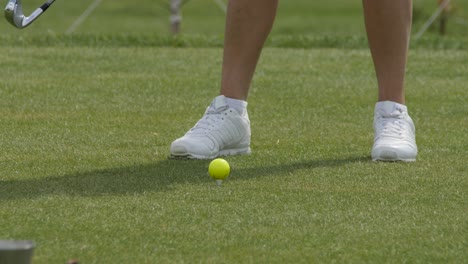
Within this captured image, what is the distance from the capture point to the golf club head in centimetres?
426

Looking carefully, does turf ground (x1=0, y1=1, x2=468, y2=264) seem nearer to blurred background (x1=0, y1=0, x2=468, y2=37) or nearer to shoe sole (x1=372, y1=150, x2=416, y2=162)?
shoe sole (x1=372, y1=150, x2=416, y2=162)

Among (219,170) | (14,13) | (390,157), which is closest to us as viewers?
(219,170)

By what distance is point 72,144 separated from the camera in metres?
4.64

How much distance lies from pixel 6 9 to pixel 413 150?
1.49m

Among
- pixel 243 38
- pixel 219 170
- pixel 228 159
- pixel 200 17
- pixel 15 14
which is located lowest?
pixel 200 17

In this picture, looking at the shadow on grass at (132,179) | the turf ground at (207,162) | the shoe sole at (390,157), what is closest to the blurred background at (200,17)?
the turf ground at (207,162)

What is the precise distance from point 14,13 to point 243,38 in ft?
2.98

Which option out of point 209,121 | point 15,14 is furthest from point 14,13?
point 209,121

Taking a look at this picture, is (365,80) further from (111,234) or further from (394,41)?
(111,234)

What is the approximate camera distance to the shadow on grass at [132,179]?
12.4 feet

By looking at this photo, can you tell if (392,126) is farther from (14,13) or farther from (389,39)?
(14,13)

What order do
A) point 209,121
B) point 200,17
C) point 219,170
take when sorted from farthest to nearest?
point 200,17 → point 209,121 → point 219,170

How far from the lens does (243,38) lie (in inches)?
187

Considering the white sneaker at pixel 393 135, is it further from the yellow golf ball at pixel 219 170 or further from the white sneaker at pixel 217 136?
the yellow golf ball at pixel 219 170
